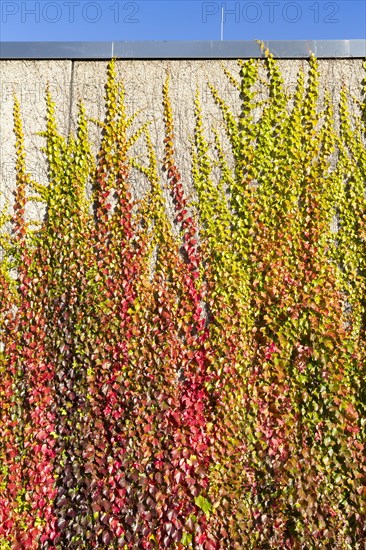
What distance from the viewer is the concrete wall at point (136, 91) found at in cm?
381

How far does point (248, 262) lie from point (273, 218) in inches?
13.3

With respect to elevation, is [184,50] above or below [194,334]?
above

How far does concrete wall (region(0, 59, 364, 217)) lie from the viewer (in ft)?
12.5

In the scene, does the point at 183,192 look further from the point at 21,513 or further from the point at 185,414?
the point at 21,513

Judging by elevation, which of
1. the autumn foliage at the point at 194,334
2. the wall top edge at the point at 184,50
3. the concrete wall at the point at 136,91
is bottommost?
the autumn foliage at the point at 194,334

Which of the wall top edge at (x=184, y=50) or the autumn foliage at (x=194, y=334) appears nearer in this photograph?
the autumn foliage at (x=194, y=334)

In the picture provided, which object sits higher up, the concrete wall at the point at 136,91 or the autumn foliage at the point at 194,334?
the concrete wall at the point at 136,91

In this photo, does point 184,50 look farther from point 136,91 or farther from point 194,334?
point 194,334

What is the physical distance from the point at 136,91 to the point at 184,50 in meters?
0.44

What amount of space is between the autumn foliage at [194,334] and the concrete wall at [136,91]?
0.07 m

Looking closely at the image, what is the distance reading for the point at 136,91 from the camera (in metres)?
3.84

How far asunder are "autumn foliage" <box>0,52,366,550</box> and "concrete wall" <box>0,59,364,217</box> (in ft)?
0.22

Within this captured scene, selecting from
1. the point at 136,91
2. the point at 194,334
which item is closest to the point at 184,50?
the point at 136,91

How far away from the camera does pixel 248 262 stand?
12.0 feet
